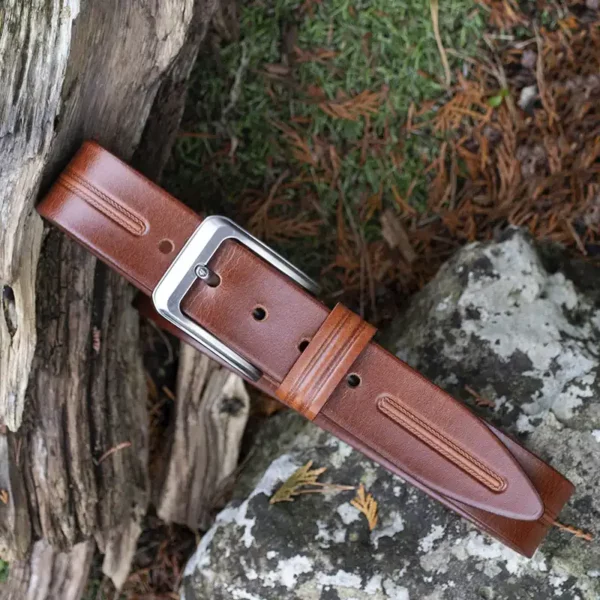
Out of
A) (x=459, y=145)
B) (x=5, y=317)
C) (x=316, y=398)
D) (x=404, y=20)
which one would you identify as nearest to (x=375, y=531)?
(x=316, y=398)

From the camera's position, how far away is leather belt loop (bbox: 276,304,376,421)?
2176mm

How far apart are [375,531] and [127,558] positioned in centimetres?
122

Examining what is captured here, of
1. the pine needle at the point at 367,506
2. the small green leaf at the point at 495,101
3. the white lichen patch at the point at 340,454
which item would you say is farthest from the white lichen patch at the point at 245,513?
the small green leaf at the point at 495,101

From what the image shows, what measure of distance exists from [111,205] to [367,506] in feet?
4.76

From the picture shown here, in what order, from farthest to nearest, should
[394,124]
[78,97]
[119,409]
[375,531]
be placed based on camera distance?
[394,124] < [119,409] < [375,531] < [78,97]

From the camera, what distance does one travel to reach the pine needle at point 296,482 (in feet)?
8.18

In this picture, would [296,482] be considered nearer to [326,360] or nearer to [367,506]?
[367,506]

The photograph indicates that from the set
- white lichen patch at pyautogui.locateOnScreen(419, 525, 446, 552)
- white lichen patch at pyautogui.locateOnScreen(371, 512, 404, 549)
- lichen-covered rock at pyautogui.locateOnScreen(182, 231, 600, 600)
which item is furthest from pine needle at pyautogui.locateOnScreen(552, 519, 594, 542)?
white lichen patch at pyautogui.locateOnScreen(371, 512, 404, 549)

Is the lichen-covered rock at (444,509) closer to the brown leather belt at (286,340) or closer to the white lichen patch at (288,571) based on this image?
the white lichen patch at (288,571)

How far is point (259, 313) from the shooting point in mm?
2242

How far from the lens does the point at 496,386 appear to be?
2.54 metres

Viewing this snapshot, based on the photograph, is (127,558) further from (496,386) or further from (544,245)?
(544,245)

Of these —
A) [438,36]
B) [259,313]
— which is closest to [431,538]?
[259,313]

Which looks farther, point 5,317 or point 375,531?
point 375,531
